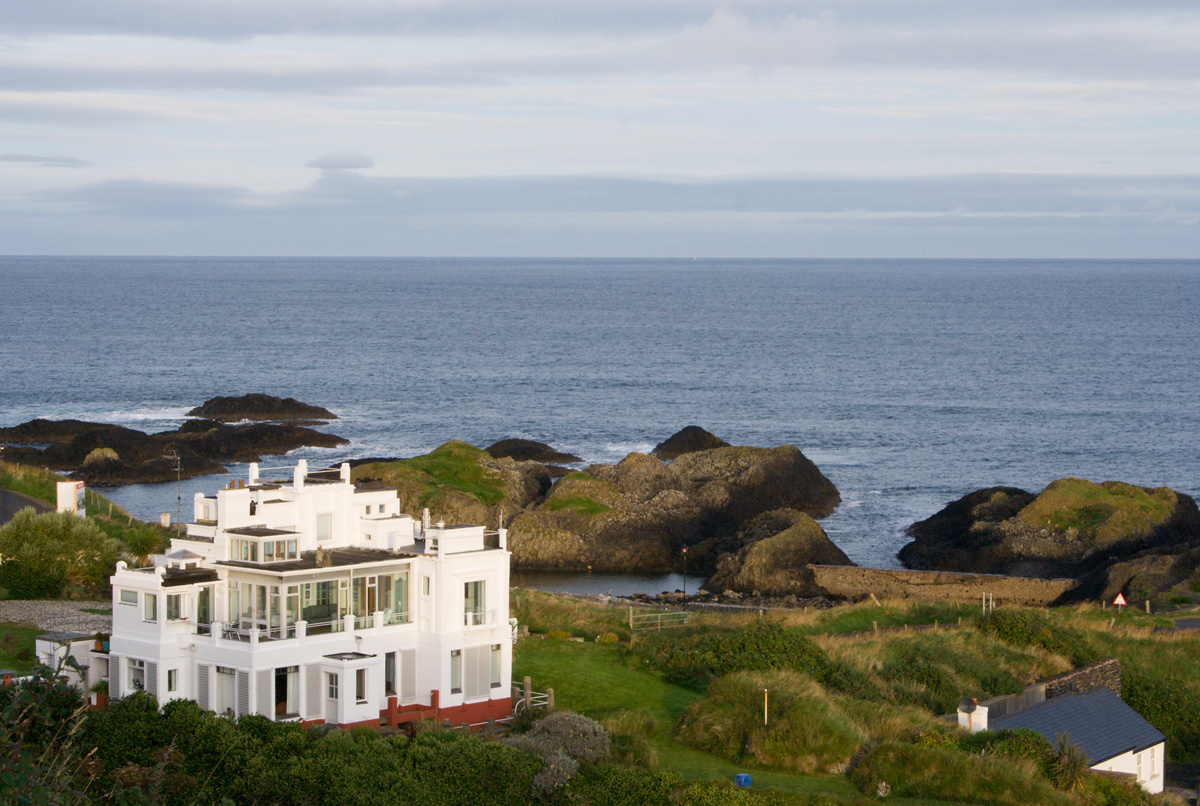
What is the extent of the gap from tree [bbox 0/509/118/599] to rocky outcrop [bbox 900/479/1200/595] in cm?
3338

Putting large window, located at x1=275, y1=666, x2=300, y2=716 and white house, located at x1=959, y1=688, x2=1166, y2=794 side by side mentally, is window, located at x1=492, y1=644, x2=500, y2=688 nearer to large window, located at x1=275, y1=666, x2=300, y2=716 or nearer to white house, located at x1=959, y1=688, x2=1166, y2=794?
large window, located at x1=275, y1=666, x2=300, y2=716

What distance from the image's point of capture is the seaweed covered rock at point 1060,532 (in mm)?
55625

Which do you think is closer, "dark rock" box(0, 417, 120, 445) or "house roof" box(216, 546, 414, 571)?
"house roof" box(216, 546, 414, 571)

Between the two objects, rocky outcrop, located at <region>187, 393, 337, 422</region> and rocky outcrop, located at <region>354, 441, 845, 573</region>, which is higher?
rocky outcrop, located at <region>187, 393, 337, 422</region>

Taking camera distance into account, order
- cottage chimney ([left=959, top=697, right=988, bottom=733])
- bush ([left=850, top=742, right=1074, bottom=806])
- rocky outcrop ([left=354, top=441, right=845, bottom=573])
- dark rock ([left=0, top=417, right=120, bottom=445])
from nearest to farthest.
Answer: bush ([left=850, top=742, right=1074, bottom=806]) → cottage chimney ([left=959, top=697, right=988, bottom=733]) → rocky outcrop ([left=354, top=441, right=845, bottom=573]) → dark rock ([left=0, top=417, right=120, bottom=445])

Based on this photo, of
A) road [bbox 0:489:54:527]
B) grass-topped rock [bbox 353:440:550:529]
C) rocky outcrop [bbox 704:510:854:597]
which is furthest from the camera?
grass-topped rock [bbox 353:440:550:529]

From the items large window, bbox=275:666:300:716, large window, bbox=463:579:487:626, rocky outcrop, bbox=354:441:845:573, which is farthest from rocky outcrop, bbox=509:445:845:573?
large window, bbox=275:666:300:716

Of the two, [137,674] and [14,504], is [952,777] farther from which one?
[14,504]

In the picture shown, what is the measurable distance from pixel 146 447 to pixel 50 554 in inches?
1499

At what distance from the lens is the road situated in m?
49.4

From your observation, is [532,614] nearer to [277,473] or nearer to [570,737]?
[570,737]

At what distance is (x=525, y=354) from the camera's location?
5679 inches

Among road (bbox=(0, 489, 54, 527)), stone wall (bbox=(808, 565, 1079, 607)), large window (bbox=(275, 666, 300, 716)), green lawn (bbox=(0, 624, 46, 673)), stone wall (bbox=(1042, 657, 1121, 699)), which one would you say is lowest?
stone wall (bbox=(808, 565, 1079, 607))

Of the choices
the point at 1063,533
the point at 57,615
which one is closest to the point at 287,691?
the point at 57,615
